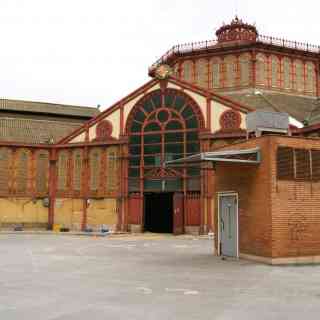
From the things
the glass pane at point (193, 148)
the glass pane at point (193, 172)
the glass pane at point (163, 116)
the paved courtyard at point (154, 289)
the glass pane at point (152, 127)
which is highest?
the glass pane at point (163, 116)

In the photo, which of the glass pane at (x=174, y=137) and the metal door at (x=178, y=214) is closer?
the metal door at (x=178, y=214)

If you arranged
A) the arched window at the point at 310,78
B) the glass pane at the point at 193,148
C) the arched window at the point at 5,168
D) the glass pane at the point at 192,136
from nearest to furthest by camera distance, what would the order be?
the glass pane at the point at 193,148, the glass pane at the point at 192,136, the arched window at the point at 5,168, the arched window at the point at 310,78

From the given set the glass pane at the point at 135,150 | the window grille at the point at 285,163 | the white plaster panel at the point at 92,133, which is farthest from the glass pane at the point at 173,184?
the window grille at the point at 285,163

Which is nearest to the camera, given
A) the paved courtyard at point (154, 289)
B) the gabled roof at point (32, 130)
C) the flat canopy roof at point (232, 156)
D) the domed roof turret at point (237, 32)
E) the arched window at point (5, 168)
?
the paved courtyard at point (154, 289)

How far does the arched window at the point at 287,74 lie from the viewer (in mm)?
39500

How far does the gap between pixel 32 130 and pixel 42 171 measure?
19.2 ft

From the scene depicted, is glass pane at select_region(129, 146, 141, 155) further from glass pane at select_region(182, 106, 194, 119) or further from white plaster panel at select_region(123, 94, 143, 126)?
glass pane at select_region(182, 106, 194, 119)

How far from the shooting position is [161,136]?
33.2 meters

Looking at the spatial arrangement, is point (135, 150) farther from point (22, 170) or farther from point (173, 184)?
point (22, 170)

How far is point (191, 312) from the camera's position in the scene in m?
8.45

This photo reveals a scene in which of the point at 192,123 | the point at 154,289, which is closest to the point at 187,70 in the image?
the point at 192,123

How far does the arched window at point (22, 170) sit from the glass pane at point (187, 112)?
13592 millimetres

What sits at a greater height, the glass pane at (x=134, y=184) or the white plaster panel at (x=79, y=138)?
the white plaster panel at (x=79, y=138)

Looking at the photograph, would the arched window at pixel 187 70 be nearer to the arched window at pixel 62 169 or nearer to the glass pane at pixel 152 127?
the glass pane at pixel 152 127
